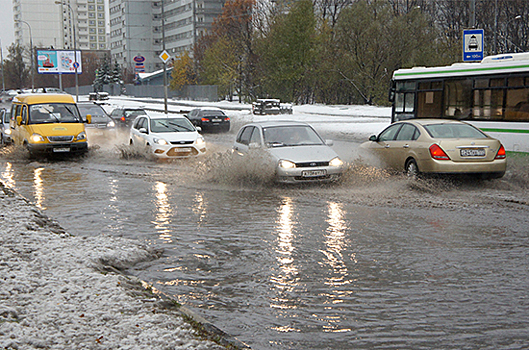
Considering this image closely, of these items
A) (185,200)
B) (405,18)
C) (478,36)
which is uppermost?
(405,18)

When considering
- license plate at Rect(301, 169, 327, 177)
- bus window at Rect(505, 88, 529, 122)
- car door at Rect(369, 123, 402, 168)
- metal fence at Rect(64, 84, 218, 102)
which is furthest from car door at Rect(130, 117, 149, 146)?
metal fence at Rect(64, 84, 218, 102)

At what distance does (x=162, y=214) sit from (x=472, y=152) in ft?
19.7

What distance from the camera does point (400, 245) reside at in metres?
7.66

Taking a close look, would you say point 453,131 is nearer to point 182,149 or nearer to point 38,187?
point 182,149

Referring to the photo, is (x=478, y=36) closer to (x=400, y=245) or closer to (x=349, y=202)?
(x=349, y=202)

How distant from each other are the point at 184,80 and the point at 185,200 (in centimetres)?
7757

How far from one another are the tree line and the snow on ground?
45307mm

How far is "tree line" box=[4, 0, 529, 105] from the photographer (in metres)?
50.8

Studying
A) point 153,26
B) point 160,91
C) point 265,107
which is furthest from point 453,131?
point 153,26

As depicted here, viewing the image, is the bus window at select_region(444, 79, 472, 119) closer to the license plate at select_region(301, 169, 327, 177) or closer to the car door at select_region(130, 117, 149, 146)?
the license plate at select_region(301, 169, 327, 177)

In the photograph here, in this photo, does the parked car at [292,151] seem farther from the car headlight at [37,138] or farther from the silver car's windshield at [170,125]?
the car headlight at [37,138]

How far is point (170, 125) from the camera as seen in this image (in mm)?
18781

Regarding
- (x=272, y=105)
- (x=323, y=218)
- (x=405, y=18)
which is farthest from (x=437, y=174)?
(x=405, y=18)

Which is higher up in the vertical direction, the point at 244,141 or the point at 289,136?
the point at 289,136
